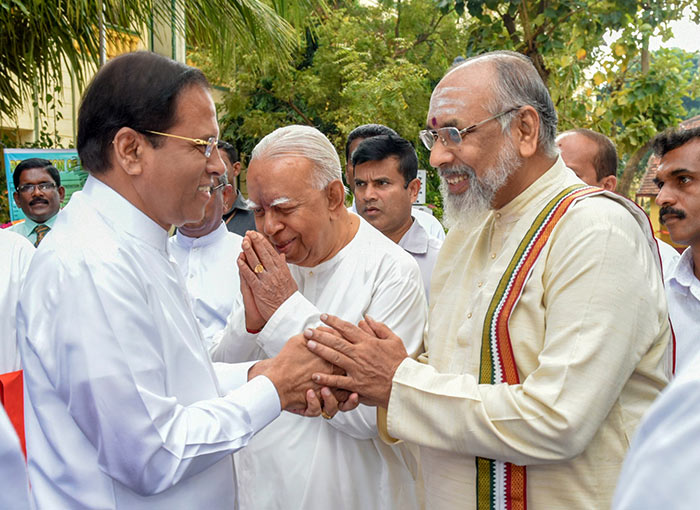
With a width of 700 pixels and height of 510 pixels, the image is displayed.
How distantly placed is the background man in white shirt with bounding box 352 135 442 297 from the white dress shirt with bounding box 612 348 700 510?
4332 millimetres

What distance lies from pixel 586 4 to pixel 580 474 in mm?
7415

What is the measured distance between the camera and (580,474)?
2.15m

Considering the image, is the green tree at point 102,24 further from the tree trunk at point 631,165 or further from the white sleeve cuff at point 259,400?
the white sleeve cuff at point 259,400

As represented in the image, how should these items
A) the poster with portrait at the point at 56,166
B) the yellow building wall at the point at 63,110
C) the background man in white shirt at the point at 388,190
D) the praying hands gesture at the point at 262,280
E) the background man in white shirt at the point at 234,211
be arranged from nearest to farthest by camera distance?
the praying hands gesture at the point at 262,280, the background man in white shirt at the point at 388,190, the background man in white shirt at the point at 234,211, the poster with portrait at the point at 56,166, the yellow building wall at the point at 63,110

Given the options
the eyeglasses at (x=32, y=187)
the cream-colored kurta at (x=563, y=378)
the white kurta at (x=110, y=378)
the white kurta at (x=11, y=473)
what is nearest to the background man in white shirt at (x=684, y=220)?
the cream-colored kurta at (x=563, y=378)

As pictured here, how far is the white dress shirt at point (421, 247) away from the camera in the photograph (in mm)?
5156

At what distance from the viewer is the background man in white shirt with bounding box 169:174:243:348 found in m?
4.91

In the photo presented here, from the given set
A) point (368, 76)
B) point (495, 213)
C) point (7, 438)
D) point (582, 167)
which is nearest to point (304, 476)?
point (495, 213)

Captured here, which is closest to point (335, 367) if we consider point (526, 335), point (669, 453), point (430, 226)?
point (526, 335)

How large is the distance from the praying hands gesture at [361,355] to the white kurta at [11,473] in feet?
4.93

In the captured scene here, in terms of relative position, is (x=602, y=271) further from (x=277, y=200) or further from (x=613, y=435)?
(x=277, y=200)

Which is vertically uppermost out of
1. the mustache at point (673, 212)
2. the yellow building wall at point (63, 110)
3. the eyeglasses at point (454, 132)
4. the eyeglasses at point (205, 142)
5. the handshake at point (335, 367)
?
the eyeglasses at point (454, 132)

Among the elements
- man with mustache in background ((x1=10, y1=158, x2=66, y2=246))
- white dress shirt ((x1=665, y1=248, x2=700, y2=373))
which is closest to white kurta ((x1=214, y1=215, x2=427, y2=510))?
white dress shirt ((x1=665, y1=248, x2=700, y2=373))

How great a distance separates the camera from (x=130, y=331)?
1.95m
